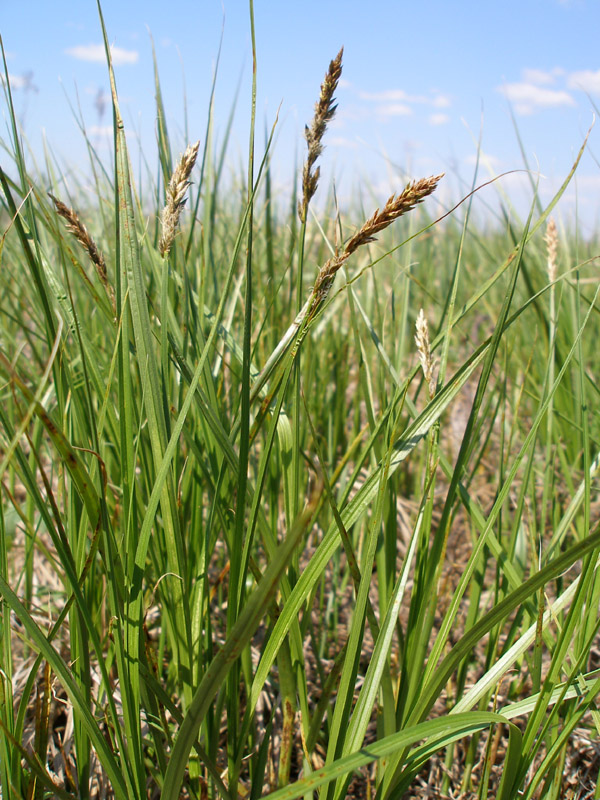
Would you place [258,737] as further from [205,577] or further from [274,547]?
[274,547]

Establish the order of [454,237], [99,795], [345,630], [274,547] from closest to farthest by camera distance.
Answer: [274,547]
[99,795]
[345,630]
[454,237]

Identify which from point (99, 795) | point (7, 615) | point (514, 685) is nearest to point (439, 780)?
point (514, 685)

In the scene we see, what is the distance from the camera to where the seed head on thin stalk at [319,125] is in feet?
1.90

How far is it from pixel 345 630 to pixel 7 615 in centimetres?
98

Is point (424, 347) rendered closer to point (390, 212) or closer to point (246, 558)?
point (390, 212)

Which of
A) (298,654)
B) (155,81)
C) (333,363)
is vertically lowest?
(298,654)

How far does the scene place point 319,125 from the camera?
23.6 inches

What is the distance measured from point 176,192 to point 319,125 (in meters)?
0.17

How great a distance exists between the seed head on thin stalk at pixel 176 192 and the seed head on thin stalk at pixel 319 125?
0.12m

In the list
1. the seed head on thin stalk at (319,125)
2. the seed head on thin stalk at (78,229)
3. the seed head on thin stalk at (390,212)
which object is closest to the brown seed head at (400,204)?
the seed head on thin stalk at (390,212)

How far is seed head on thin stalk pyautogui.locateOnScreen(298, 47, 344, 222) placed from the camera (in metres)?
0.58

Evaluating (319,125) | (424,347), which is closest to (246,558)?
(424,347)

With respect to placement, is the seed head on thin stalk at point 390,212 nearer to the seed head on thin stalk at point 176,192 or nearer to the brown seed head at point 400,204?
the brown seed head at point 400,204

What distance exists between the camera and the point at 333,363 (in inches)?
73.3
